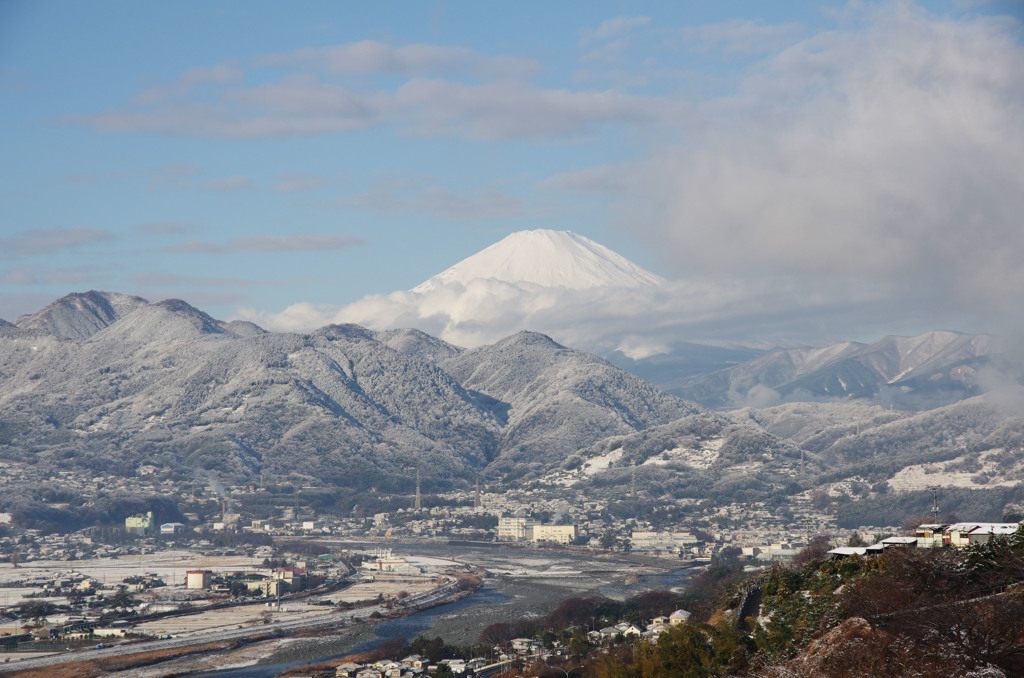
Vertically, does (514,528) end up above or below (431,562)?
above

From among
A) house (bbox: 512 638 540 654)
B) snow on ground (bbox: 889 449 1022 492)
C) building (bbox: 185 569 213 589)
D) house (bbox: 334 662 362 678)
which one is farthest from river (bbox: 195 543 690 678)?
snow on ground (bbox: 889 449 1022 492)

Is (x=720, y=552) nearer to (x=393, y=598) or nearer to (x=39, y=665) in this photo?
(x=393, y=598)

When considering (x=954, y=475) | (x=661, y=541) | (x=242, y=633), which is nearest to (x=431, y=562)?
(x=661, y=541)

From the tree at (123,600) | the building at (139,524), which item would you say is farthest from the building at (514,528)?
the tree at (123,600)

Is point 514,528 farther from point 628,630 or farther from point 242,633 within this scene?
point 628,630

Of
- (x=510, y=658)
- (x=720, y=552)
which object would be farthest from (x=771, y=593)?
Answer: (x=720, y=552)
